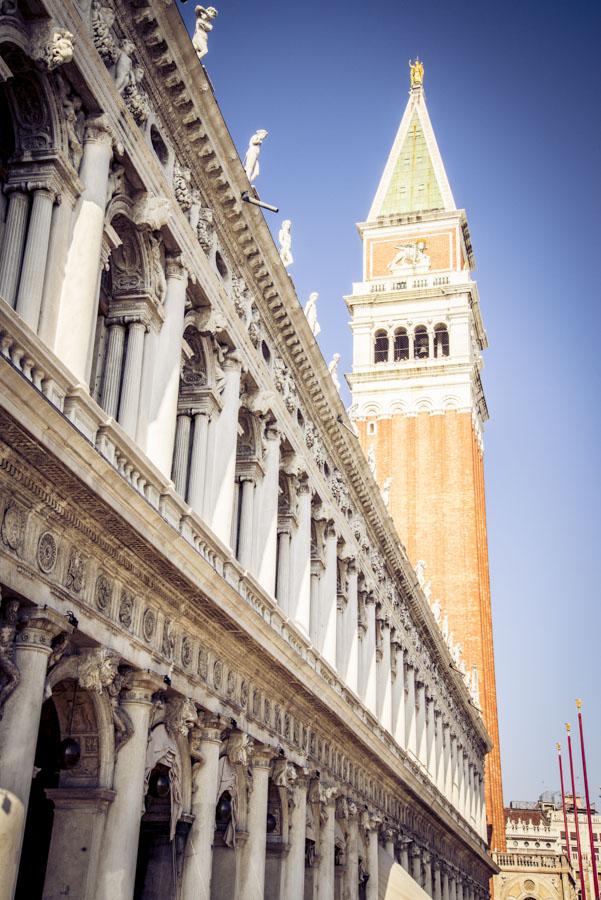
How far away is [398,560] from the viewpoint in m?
37.4

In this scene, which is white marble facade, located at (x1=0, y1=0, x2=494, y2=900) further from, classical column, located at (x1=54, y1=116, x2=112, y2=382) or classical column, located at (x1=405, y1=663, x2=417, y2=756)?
classical column, located at (x1=405, y1=663, x2=417, y2=756)

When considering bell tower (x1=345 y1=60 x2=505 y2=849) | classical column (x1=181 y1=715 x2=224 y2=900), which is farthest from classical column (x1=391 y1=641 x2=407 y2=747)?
bell tower (x1=345 y1=60 x2=505 y2=849)

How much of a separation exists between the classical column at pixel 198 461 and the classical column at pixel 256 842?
15.8 ft

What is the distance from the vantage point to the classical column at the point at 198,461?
1945 centimetres

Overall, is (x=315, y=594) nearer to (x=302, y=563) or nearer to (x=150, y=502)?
(x=302, y=563)

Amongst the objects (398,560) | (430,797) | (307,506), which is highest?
(398,560)

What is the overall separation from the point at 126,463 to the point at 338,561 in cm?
1650

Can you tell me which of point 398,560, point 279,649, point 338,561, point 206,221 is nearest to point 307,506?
point 338,561

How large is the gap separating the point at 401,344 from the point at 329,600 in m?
44.4

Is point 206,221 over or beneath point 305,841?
over

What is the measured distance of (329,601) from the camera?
1101 inches

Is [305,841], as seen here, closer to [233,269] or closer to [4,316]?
[233,269]

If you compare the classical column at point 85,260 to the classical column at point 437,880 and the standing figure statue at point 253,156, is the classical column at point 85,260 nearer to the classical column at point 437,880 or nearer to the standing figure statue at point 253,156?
the standing figure statue at point 253,156

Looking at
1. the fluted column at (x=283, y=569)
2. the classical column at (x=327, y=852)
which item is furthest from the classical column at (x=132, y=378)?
the classical column at (x=327, y=852)
